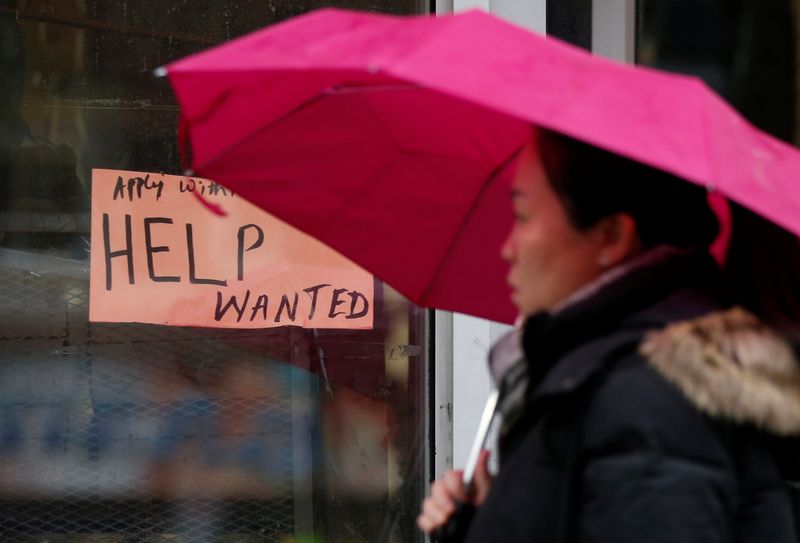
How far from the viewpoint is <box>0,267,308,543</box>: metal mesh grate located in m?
3.67

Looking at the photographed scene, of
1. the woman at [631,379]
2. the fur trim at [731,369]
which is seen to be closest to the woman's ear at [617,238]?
the woman at [631,379]

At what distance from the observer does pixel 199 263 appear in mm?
3678

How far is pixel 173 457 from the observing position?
379 centimetres

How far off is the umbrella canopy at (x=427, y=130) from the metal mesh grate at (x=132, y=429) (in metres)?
1.44

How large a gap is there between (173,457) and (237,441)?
0.21 metres

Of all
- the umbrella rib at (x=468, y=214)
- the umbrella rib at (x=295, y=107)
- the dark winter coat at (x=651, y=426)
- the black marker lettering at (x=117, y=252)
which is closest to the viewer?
the dark winter coat at (x=651, y=426)

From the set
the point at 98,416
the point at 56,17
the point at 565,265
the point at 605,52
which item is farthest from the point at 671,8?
the point at 565,265

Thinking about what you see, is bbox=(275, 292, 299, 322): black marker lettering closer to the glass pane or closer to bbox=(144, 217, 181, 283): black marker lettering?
bbox=(144, 217, 181, 283): black marker lettering

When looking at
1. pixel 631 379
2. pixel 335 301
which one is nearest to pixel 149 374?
pixel 335 301

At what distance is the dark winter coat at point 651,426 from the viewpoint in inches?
56.8

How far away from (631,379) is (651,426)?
0.26ft

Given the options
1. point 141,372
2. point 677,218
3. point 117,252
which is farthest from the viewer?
point 141,372

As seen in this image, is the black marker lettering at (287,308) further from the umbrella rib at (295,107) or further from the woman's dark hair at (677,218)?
the woman's dark hair at (677,218)

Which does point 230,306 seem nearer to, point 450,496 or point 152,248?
point 152,248
